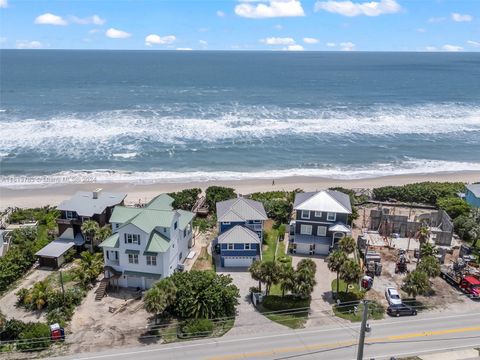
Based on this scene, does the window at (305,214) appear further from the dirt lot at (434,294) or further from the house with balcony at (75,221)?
the house with balcony at (75,221)

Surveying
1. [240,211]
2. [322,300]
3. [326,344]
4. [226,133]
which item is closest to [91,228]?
[240,211]

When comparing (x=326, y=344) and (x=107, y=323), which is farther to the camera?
(x=107, y=323)

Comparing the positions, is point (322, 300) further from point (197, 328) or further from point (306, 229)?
point (197, 328)

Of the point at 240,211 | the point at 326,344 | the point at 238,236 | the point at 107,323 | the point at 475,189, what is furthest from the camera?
the point at 475,189

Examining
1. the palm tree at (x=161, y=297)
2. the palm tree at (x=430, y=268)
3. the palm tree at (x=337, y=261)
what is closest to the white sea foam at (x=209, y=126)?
the palm tree at (x=161, y=297)

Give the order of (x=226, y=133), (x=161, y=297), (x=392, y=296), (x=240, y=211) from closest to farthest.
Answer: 1. (x=161, y=297)
2. (x=392, y=296)
3. (x=240, y=211)
4. (x=226, y=133)

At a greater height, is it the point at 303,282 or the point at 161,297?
the point at 303,282
